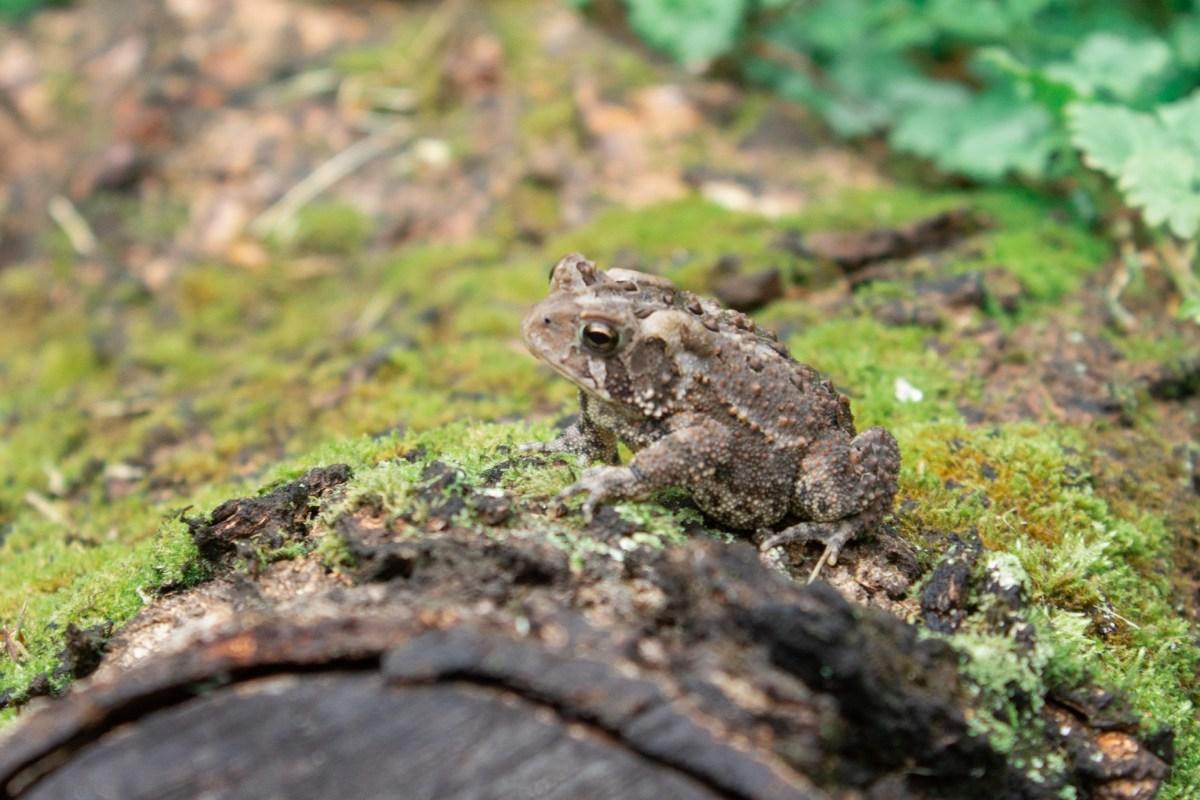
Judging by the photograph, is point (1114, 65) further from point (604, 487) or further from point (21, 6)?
point (21, 6)

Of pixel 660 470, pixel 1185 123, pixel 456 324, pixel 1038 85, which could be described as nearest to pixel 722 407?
pixel 660 470

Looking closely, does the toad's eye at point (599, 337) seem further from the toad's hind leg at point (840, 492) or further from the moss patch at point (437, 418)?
the toad's hind leg at point (840, 492)

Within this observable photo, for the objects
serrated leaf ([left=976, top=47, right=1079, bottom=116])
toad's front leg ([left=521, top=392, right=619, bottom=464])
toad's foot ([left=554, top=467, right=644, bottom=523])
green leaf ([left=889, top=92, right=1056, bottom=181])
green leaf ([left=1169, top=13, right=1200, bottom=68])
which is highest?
green leaf ([left=1169, top=13, right=1200, bottom=68])

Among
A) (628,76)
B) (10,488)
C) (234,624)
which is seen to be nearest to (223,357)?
(10,488)

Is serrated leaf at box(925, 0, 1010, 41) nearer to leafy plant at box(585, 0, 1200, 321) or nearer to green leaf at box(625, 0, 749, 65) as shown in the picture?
leafy plant at box(585, 0, 1200, 321)

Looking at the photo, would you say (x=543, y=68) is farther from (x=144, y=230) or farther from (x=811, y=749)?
Result: (x=811, y=749)

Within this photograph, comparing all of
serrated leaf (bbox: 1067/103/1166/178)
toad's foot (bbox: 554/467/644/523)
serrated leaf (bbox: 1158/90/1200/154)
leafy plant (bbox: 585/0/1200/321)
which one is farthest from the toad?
serrated leaf (bbox: 1158/90/1200/154)

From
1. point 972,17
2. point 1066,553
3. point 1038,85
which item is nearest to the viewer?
point 1066,553
